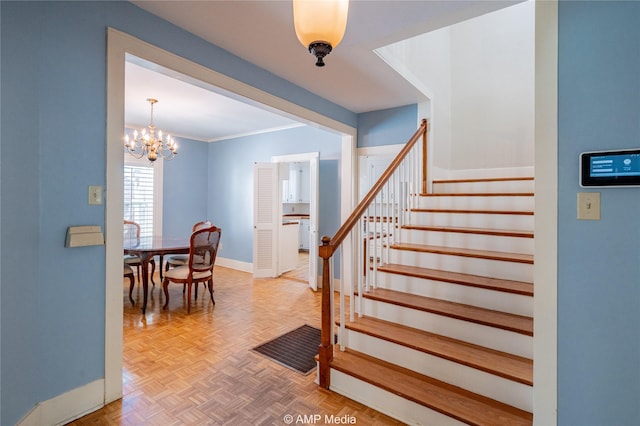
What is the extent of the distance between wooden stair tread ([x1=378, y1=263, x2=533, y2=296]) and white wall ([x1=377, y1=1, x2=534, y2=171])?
173 centimetres

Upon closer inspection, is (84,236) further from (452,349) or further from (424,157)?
Answer: (424,157)

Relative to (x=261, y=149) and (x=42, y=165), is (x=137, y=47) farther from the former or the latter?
(x=261, y=149)

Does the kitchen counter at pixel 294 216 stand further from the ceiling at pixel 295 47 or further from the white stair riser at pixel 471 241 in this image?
the white stair riser at pixel 471 241

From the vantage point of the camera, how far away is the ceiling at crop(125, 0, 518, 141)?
2020 mm

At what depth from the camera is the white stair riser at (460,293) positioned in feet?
7.05

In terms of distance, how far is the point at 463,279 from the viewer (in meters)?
2.40

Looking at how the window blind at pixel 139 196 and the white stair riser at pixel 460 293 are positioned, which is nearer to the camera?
the white stair riser at pixel 460 293

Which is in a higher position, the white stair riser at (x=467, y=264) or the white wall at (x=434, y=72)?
the white wall at (x=434, y=72)

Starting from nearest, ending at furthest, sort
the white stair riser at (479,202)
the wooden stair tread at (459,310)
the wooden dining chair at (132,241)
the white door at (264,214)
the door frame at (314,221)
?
the wooden stair tread at (459,310), the white stair riser at (479,202), the wooden dining chair at (132,241), the door frame at (314,221), the white door at (264,214)

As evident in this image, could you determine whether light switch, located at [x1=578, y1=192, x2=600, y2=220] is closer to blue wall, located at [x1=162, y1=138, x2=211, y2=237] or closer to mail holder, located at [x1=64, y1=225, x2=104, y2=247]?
mail holder, located at [x1=64, y1=225, x2=104, y2=247]

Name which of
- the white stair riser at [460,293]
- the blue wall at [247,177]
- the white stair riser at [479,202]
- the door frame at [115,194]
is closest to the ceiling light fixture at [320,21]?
the door frame at [115,194]

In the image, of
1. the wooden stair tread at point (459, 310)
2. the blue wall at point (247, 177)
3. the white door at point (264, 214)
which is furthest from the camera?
the white door at point (264, 214)

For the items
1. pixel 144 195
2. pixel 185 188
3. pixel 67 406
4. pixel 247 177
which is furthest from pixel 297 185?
pixel 67 406

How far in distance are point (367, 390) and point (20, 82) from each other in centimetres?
265
